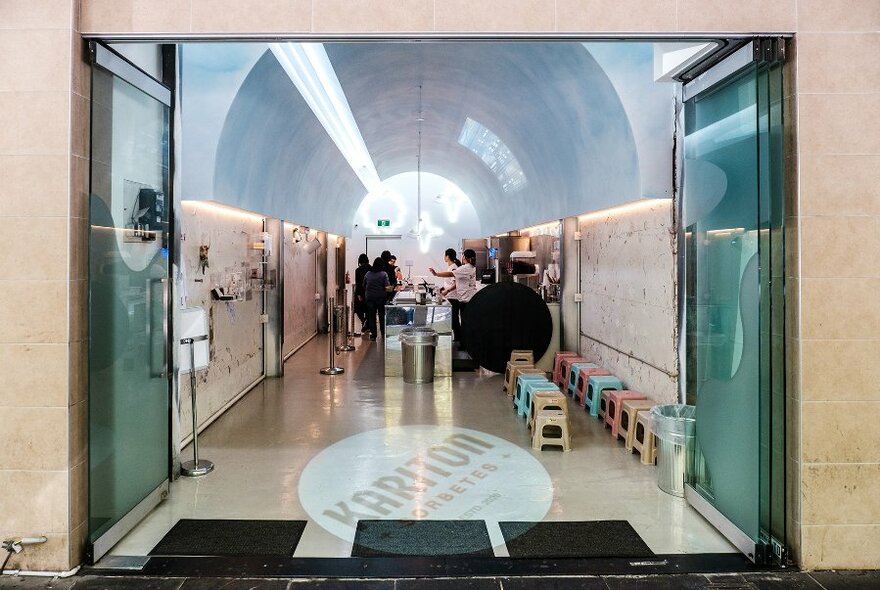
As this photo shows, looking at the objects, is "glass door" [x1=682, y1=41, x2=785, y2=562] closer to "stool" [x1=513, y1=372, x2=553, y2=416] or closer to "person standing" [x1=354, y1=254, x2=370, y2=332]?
"stool" [x1=513, y1=372, x2=553, y2=416]

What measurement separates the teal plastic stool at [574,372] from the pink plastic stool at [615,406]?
106cm

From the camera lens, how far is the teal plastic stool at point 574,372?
20.7 ft

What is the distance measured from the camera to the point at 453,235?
16.7m

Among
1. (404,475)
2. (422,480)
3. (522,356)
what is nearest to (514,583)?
(422,480)

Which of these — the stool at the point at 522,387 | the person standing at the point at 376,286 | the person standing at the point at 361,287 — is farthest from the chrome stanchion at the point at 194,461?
the person standing at the point at 361,287

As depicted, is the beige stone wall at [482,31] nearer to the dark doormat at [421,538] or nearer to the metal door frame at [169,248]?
the metal door frame at [169,248]

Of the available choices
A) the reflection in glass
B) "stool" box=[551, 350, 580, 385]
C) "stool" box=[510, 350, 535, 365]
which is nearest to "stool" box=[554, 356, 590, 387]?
"stool" box=[551, 350, 580, 385]

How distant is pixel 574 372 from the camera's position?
6.46 meters

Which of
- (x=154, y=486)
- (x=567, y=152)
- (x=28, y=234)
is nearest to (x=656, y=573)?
(x=154, y=486)

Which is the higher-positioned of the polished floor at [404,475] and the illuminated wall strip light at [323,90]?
the illuminated wall strip light at [323,90]

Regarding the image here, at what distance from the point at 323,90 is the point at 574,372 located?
4476 mm

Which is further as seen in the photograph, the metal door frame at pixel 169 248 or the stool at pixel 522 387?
the stool at pixel 522 387

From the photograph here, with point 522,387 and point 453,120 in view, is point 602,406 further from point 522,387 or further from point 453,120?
point 453,120

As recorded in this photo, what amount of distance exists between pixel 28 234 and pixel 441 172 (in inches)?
535
